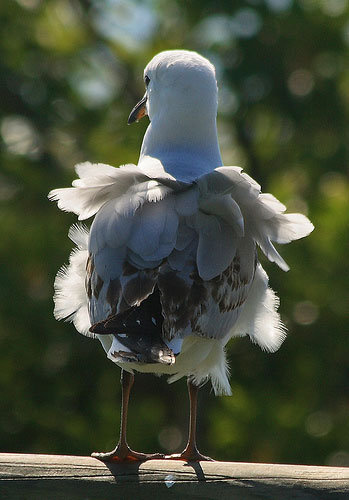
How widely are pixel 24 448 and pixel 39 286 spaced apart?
88 centimetres

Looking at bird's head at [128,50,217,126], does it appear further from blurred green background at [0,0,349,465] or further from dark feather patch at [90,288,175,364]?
blurred green background at [0,0,349,465]

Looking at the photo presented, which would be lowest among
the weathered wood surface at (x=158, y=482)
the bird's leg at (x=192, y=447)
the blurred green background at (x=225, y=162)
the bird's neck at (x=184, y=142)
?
the blurred green background at (x=225, y=162)

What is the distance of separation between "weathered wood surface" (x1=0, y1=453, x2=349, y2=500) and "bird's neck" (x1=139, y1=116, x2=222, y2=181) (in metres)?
1.03

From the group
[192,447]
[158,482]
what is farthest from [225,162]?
[158,482]

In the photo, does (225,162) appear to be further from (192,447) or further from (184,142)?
(192,447)

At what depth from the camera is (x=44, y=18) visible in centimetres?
636

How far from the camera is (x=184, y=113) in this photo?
2.79 m

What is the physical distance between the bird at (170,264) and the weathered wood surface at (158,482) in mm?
189

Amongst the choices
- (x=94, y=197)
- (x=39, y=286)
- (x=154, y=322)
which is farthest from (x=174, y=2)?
(x=154, y=322)

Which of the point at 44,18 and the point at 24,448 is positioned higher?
the point at 44,18

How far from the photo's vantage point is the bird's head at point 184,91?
279 centimetres

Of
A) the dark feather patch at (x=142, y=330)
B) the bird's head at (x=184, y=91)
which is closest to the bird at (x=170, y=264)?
the dark feather patch at (x=142, y=330)

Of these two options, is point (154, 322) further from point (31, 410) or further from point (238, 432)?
point (31, 410)

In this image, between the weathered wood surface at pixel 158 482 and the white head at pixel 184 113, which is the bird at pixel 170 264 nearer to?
the white head at pixel 184 113
